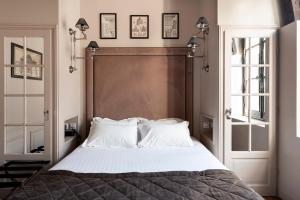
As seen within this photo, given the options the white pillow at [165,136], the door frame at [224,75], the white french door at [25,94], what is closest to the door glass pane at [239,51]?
the door frame at [224,75]

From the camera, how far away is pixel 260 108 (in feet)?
9.58

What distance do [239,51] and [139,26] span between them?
1.35 metres

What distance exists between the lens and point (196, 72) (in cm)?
349

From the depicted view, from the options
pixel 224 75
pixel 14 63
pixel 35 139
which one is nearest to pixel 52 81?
pixel 14 63

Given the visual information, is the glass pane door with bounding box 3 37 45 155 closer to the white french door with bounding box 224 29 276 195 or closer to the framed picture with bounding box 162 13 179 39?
the framed picture with bounding box 162 13 179 39

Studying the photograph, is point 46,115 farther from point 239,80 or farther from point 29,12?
point 239,80

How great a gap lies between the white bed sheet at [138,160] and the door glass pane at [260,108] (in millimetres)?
735

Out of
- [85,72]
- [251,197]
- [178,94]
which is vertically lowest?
[251,197]

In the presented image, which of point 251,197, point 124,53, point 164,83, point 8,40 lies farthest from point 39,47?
point 251,197

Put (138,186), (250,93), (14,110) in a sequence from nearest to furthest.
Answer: (138,186) < (14,110) < (250,93)

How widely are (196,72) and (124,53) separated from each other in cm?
101

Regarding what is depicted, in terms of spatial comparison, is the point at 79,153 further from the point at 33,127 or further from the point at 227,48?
the point at 227,48

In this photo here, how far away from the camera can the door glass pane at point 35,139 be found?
2734 mm

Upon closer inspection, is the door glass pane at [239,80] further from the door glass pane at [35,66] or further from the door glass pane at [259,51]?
the door glass pane at [35,66]
